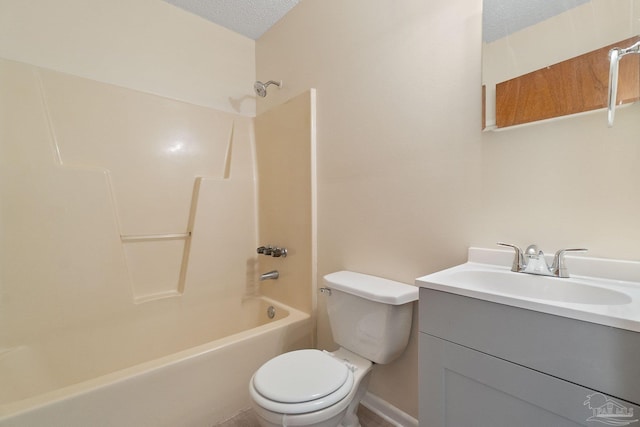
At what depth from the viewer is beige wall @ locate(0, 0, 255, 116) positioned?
4.85 feet

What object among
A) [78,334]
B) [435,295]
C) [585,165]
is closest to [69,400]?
[78,334]

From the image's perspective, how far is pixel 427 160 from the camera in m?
1.25

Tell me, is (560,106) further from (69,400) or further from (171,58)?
(171,58)

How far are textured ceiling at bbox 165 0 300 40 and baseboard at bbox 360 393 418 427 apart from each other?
2499 mm

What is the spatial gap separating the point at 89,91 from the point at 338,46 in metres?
1.48

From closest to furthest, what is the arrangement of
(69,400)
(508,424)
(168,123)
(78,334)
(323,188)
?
(508,424) → (69,400) → (78,334) → (323,188) → (168,123)

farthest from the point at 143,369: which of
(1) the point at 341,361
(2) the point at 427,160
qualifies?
(2) the point at 427,160

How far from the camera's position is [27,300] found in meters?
1.40

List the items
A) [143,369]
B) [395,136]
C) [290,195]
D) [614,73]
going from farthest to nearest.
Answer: [290,195]
[395,136]
[143,369]
[614,73]

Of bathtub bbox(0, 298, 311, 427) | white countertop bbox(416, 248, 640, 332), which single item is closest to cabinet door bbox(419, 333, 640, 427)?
white countertop bbox(416, 248, 640, 332)

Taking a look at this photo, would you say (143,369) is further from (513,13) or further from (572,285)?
(513,13)

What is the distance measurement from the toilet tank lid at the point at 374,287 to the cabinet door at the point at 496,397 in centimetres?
29

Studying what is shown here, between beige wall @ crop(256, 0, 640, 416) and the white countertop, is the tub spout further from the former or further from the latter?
the white countertop

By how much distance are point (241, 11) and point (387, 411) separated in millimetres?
2653
